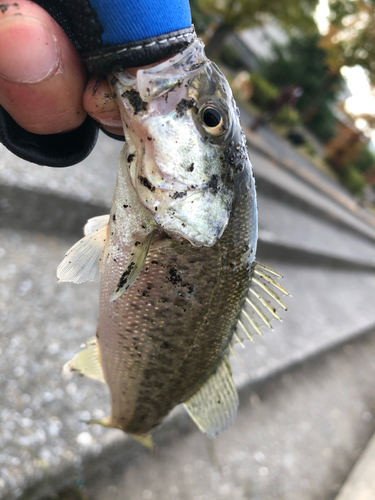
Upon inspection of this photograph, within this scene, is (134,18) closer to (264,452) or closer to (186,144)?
(186,144)

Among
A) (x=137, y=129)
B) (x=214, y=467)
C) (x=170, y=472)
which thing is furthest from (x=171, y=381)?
(x=214, y=467)

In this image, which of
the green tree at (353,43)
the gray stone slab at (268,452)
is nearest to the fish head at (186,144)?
the gray stone slab at (268,452)

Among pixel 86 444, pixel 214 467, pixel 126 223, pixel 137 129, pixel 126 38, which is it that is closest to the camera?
pixel 126 38

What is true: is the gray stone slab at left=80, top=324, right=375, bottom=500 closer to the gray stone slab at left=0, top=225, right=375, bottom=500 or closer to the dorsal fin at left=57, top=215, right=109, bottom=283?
the gray stone slab at left=0, top=225, right=375, bottom=500

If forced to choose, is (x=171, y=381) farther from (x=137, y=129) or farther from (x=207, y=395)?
(x=137, y=129)

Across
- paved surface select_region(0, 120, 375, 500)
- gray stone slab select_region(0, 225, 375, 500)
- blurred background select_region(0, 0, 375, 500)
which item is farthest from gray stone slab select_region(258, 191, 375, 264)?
gray stone slab select_region(0, 225, 375, 500)

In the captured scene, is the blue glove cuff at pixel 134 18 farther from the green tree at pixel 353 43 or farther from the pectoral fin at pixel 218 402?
the green tree at pixel 353 43

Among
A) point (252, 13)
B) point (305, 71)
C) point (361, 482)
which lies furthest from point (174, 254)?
point (305, 71)
